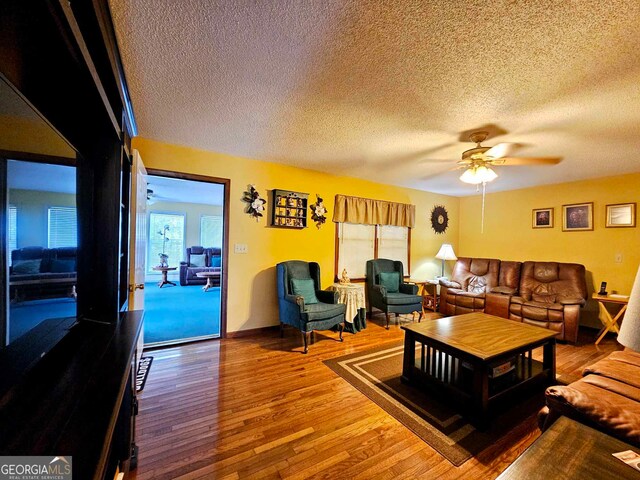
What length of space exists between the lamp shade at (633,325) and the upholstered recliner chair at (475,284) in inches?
159

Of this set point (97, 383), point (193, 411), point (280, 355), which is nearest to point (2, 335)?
point (97, 383)

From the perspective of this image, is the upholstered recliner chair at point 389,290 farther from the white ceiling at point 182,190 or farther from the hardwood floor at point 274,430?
the white ceiling at point 182,190

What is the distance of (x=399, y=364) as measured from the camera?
2762 mm

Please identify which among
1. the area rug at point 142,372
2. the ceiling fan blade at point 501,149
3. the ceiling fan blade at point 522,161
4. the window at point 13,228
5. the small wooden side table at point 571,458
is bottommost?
the area rug at point 142,372

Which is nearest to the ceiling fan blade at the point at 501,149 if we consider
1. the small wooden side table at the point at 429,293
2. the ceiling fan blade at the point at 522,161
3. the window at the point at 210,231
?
the ceiling fan blade at the point at 522,161

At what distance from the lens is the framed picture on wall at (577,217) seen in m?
4.09

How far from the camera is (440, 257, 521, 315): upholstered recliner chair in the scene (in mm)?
4391

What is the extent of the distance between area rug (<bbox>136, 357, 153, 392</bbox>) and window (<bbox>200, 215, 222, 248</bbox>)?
569cm

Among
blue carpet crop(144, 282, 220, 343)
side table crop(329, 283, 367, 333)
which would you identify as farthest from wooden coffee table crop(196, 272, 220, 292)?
side table crop(329, 283, 367, 333)

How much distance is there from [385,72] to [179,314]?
14.6 feet

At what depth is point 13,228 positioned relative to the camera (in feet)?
2.66

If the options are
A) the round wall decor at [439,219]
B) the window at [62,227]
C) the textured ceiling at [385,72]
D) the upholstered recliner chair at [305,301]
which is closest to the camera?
the window at [62,227]

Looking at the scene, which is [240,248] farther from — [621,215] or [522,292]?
[621,215]

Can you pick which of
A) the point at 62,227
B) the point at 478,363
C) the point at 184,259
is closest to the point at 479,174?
the point at 478,363
